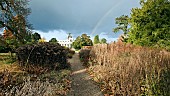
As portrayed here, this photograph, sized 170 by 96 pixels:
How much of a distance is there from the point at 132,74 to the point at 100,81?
130 inches

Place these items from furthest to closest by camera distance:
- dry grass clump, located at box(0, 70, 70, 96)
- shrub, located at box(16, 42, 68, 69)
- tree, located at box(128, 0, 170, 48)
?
tree, located at box(128, 0, 170, 48) < shrub, located at box(16, 42, 68, 69) < dry grass clump, located at box(0, 70, 70, 96)

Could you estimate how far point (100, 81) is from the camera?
31.1 feet

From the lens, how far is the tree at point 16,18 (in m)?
16.9

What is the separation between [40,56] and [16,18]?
785 cm

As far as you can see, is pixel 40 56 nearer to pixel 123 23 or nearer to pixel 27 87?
pixel 27 87

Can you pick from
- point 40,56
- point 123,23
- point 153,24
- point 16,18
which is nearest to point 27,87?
point 40,56

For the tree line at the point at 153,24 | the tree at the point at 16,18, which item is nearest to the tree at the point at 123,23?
the tree line at the point at 153,24

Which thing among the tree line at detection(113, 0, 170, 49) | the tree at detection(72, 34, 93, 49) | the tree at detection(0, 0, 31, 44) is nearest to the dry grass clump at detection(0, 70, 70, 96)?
the tree at detection(0, 0, 31, 44)

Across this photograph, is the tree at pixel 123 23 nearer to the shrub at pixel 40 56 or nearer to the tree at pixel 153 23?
the tree at pixel 153 23

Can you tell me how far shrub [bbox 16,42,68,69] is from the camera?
35.0 ft

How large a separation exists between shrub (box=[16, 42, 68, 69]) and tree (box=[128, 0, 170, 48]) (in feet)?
42.5

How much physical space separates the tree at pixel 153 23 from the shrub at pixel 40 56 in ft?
42.5

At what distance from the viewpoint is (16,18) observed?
1739 cm

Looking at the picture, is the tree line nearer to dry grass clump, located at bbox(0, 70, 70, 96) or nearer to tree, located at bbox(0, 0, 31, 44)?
tree, located at bbox(0, 0, 31, 44)
